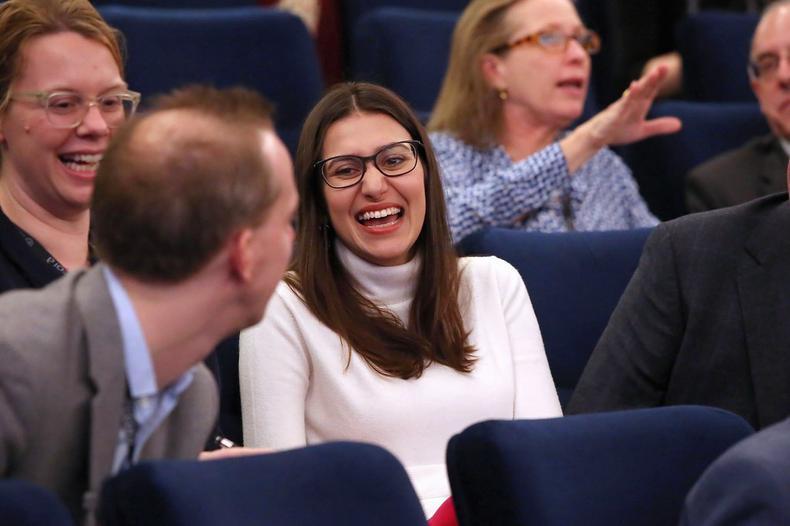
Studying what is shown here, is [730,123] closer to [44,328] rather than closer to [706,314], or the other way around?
[706,314]

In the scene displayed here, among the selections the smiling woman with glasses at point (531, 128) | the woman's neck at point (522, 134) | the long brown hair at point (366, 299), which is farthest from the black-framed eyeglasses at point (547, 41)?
the long brown hair at point (366, 299)

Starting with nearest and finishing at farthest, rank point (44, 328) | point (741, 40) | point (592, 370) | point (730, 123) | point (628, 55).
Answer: point (44, 328)
point (592, 370)
point (730, 123)
point (741, 40)
point (628, 55)

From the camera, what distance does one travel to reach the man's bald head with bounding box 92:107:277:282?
982 mm

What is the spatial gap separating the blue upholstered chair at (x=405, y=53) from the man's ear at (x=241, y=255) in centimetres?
173

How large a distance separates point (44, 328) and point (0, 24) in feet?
2.21

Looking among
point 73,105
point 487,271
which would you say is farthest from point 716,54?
point 73,105

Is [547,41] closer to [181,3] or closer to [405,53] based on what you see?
[405,53]

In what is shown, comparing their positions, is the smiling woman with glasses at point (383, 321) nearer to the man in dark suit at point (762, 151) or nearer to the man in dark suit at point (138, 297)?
the man in dark suit at point (138, 297)

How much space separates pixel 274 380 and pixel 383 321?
6.3 inches

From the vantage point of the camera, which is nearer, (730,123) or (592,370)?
(592,370)

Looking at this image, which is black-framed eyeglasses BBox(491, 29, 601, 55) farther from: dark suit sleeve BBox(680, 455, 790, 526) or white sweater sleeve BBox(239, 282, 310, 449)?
dark suit sleeve BBox(680, 455, 790, 526)

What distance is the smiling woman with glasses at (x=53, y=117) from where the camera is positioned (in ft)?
5.05

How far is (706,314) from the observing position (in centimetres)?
159

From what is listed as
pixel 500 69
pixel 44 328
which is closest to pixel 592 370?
pixel 44 328
